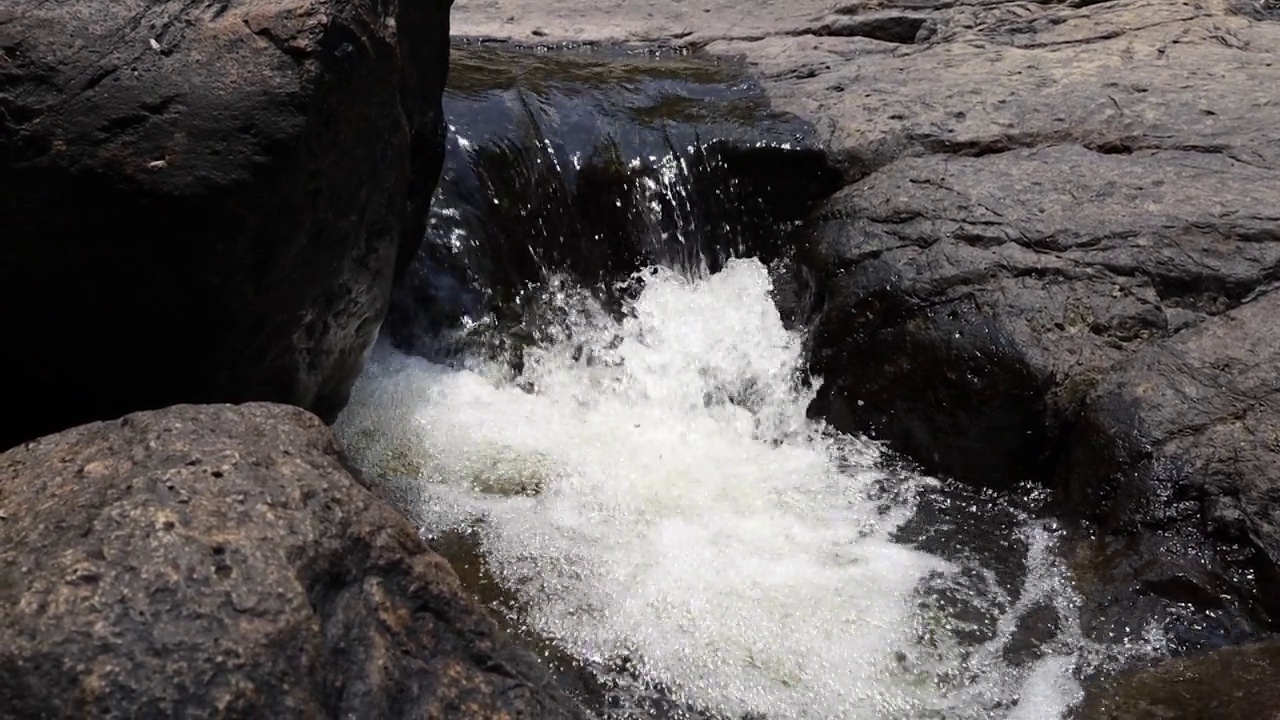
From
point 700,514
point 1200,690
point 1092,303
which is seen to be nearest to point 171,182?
point 700,514

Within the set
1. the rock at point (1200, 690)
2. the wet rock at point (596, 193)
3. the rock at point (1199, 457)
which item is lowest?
the rock at point (1200, 690)

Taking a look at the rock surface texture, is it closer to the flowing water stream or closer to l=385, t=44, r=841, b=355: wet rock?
the flowing water stream

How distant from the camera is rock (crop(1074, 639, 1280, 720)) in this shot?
9.79ft

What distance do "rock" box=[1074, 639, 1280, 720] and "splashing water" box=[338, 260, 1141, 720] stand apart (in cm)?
13

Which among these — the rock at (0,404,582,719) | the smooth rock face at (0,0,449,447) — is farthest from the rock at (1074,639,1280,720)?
the smooth rock face at (0,0,449,447)

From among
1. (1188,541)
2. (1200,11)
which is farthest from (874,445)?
(1200,11)

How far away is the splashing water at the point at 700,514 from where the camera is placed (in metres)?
3.13

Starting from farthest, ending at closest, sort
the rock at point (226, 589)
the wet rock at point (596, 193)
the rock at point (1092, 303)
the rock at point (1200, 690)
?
the wet rock at point (596, 193)
the rock at point (1092, 303)
the rock at point (1200, 690)
the rock at point (226, 589)

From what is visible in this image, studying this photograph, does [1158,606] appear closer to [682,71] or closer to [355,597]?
[355,597]

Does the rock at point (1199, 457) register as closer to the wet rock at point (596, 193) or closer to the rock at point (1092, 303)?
the rock at point (1092, 303)

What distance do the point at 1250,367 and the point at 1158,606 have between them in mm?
915

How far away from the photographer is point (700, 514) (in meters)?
3.90

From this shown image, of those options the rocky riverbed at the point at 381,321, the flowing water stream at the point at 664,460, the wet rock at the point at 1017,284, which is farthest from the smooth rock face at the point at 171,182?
the wet rock at the point at 1017,284

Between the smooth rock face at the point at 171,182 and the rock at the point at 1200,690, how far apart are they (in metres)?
2.41
